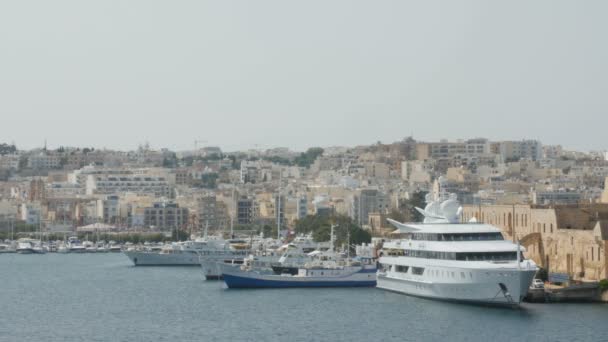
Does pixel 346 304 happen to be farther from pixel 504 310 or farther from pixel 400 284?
pixel 504 310

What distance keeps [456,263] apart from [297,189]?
4108 inches

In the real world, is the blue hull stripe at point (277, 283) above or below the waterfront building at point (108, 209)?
below

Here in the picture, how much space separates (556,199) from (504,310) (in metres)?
67.6

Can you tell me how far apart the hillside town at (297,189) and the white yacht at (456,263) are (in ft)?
111

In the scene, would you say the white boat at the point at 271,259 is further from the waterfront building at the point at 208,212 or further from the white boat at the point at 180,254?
the waterfront building at the point at 208,212

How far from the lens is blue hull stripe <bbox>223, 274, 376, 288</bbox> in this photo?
61719mm

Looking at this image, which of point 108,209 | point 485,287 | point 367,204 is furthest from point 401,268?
point 108,209

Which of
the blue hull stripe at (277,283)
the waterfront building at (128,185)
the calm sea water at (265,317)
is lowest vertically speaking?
Answer: the calm sea water at (265,317)

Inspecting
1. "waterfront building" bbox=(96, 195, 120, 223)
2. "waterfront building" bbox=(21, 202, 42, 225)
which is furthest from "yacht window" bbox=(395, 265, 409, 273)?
"waterfront building" bbox=(21, 202, 42, 225)

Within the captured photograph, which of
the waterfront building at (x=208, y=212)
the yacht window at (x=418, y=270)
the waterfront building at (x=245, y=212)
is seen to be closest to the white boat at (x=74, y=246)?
the waterfront building at (x=208, y=212)

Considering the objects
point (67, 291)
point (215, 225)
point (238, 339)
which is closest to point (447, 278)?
point (238, 339)

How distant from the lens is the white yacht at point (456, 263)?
49.2 meters

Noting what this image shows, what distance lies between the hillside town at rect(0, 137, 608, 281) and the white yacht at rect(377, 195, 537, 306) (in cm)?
3381

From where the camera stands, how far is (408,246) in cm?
5525
